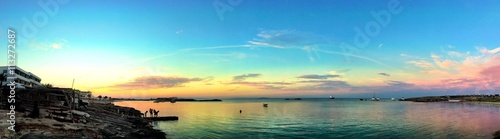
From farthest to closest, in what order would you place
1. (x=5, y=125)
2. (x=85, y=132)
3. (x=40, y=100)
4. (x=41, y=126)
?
1. (x=40, y=100)
2. (x=85, y=132)
3. (x=41, y=126)
4. (x=5, y=125)

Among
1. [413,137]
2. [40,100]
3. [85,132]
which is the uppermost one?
[40,100]

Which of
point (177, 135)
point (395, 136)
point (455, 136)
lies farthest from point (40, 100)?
point (455, 136)

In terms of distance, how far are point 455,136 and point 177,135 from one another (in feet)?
134

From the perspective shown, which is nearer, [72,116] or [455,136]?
[72,116]

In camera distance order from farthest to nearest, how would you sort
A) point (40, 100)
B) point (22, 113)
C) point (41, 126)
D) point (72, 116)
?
1. point (40, 100)
2. point (72, 116)
3. point (22, 113)
4. point (41, 126)

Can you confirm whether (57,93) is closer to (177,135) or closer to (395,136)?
(177,135)

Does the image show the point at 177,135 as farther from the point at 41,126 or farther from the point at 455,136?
the point at 455,136

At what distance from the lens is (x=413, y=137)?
50531mm

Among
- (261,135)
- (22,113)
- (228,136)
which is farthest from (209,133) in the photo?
(22,113)

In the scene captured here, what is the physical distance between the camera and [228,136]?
5216 cm

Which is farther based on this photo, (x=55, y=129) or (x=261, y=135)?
(x=261, y=135)

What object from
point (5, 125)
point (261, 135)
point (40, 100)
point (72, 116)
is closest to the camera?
point (5, 125)

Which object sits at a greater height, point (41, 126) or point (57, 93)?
point (57, 93)

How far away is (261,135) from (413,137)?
22.1 m
